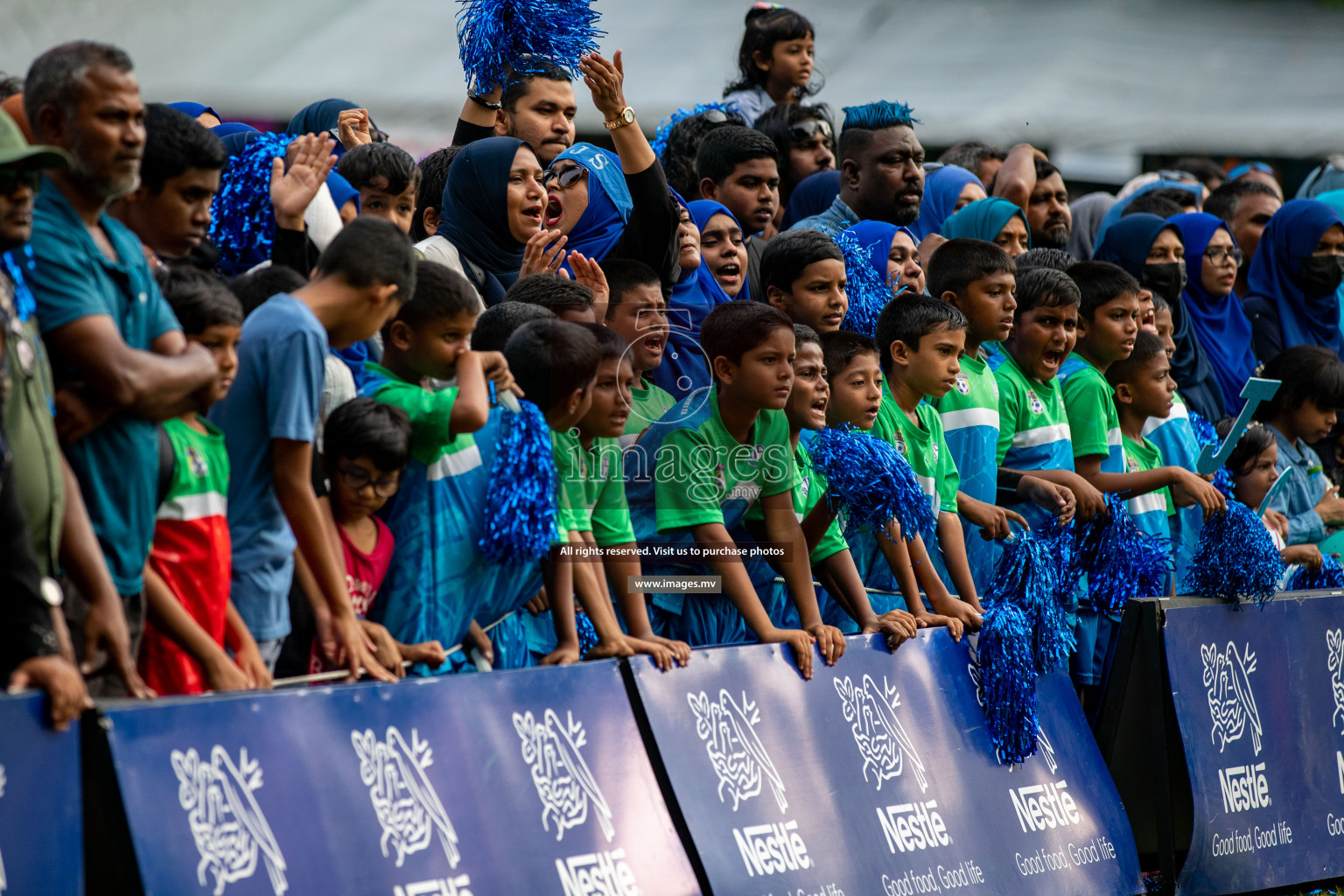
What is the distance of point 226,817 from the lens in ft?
11.8

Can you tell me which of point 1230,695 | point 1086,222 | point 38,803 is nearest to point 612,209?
point 1230,695

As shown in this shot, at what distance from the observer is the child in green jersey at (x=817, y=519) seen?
561 cm

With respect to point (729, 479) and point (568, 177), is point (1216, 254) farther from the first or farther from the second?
point (729, 479)

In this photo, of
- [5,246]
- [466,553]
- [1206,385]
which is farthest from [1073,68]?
[5,246]

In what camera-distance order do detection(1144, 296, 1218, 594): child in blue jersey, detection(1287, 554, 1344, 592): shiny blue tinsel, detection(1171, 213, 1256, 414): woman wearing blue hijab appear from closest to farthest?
detection(1287, 554, 1344, 592): shiny blue tinsel, detection(1144, 296, 1218, 594): child in blue jersey, detection(1171, 213, 1256, 414): woman wearing blue hijab

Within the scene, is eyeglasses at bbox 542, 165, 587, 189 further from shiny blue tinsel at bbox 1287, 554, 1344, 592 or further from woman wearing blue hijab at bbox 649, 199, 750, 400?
shiny blue tinsel at bbox 1287, 554, 1344, 592

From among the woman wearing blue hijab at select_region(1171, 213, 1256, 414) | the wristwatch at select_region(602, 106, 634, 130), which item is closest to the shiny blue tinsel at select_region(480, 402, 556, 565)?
the wristwatch at select_region(602, 106, 634, 130)

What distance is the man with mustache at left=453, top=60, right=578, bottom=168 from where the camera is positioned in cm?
675

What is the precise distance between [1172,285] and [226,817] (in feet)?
21.3

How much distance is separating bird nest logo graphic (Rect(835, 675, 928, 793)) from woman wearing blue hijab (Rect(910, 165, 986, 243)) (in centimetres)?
391

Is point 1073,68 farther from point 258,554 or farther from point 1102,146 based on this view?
point 258,554

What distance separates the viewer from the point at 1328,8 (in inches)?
668

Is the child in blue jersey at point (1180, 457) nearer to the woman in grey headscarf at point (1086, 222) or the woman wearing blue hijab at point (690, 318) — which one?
the woman wearing blue hijab at point (690, 318)

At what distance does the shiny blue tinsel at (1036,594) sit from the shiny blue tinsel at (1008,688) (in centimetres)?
15
